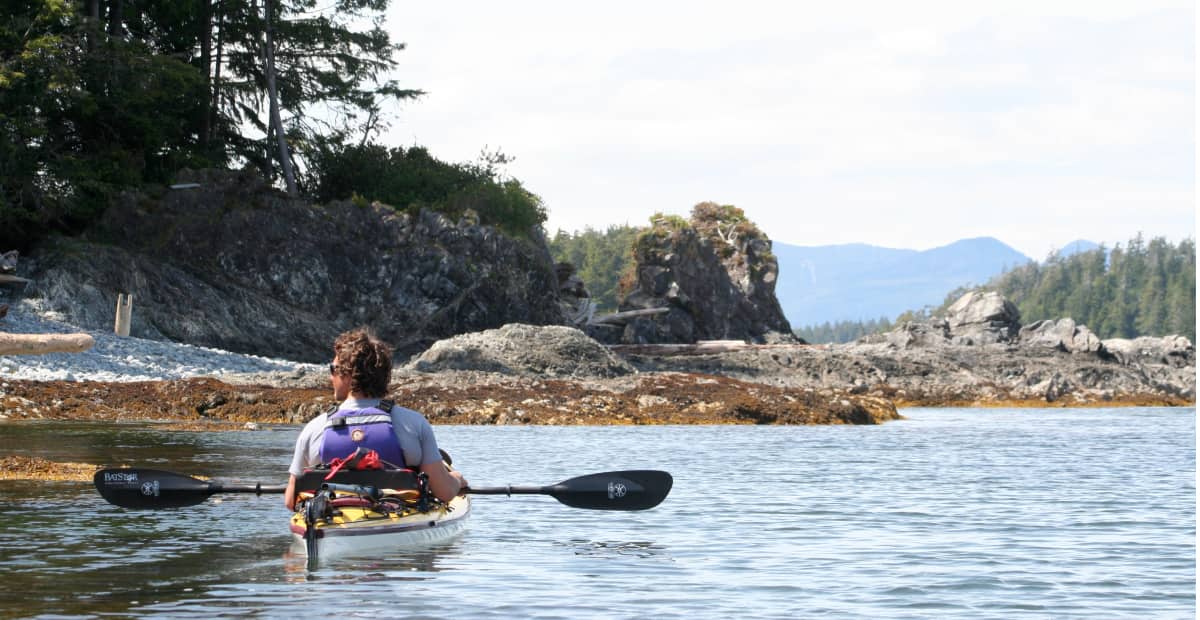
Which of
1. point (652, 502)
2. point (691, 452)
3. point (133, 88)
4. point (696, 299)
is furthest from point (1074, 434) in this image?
point (696, 299)

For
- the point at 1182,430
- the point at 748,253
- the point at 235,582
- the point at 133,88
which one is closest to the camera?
the point at 235,582

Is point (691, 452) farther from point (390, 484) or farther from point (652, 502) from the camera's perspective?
point (390, 484)

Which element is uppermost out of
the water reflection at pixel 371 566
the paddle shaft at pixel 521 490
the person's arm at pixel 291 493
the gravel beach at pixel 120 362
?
the gravel beach at pixel 120 362

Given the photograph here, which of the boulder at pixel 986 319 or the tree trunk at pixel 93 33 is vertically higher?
the tree trunk at pixel 93 33

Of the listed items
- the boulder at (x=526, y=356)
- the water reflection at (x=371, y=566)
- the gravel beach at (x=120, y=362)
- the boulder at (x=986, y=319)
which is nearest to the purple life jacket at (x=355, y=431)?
the water reflection at (x=371, y=566)

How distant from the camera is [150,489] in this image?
11.3 m

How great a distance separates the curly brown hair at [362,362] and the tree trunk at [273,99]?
38.6 metres

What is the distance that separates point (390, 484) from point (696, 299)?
59.8 m

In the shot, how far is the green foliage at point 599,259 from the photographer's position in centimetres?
14112

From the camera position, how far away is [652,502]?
12.0 m

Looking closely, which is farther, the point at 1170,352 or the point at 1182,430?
the point at 1170,352

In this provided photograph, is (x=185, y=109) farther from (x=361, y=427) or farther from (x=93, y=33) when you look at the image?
(x=361, y=427)

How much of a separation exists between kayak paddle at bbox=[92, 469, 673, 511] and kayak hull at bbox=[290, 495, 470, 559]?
2.80 feet

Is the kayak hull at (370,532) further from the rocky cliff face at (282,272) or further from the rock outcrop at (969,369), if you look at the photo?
the rock outcrop at (969,369)
